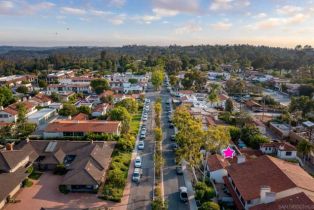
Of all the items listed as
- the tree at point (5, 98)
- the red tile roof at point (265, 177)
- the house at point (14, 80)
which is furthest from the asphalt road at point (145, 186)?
the house at point (14, 80)

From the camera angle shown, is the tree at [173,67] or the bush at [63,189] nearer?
the bush at [63,189]

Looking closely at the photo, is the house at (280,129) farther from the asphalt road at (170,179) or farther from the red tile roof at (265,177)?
the red tile roof at (265,177)

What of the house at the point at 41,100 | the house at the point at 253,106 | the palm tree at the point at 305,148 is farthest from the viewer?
the house at the point at 253,106

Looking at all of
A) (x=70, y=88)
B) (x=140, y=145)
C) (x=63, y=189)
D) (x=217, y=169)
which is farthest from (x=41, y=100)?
(x=217, y=169)

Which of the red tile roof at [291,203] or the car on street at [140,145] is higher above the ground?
the red tile roof at [291,203]

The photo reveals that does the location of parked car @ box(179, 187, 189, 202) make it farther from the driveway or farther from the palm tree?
the palm tree
